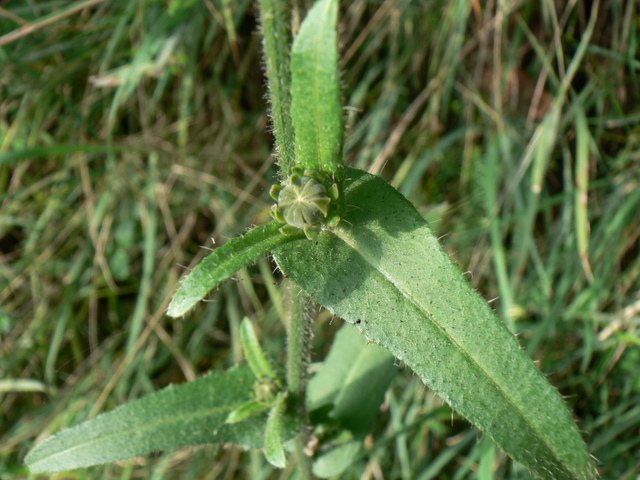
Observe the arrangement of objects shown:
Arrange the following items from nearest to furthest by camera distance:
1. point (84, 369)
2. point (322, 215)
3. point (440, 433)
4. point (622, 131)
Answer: point (322, 215) < point (440, 433) < point (622, 131) < point (84, 369)

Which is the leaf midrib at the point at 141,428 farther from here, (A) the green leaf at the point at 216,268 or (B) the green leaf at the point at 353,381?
(A) the green leaf at the point at 216,268

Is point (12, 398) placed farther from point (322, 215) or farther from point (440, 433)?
point (322, 215)

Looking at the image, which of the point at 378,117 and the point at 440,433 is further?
the point at 378,117

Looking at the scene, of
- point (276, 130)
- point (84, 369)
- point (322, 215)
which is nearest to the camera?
point (322, 215)

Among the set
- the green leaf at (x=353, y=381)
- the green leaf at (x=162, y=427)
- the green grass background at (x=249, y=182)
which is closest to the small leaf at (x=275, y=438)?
the green leaf at (x=162, y=427)

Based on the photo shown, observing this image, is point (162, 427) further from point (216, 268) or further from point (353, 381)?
point (216, 268)

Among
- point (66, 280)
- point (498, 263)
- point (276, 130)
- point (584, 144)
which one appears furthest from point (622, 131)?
point (66, 280)
